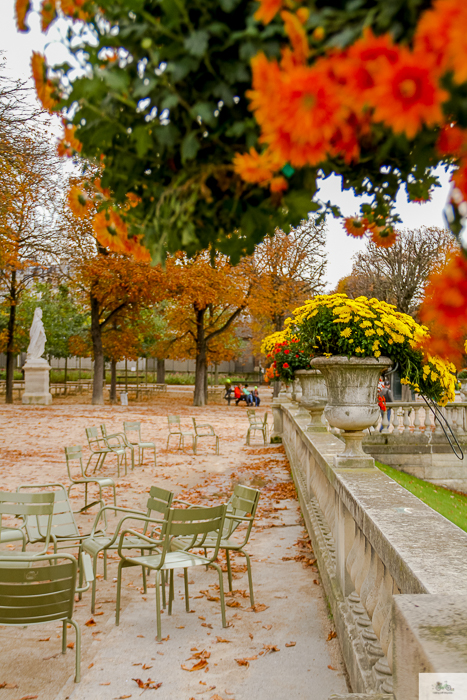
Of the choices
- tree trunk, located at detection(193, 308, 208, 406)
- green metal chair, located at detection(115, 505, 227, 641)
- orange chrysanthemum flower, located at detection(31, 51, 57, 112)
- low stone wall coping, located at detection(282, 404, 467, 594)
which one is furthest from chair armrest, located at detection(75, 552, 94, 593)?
Answer: tree trunk, located at detection(193, 308, 208, 406)

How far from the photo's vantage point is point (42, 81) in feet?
4.12

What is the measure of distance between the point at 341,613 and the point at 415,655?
218 cm

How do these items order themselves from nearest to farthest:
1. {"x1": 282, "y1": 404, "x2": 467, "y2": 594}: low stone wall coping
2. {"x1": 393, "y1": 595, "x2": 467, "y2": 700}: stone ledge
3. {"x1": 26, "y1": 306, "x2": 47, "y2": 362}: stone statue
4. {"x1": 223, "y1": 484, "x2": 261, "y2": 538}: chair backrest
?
{"x1": 393, "y1": 595, "x2": 467, "y2": 700}: stone ledge, {"x1": 282, "y1": 404, "x2": 467, "y2": 594}: low stone wall coping, {"x1": 223, "y1": 484, "x2": 261, "y2": 538}: chair backrest, {"x1": 26, "y1": 306, "x2": 47, "y2": 362}: stone statue

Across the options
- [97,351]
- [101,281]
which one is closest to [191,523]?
[101,281]

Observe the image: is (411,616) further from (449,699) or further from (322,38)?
(322,38)

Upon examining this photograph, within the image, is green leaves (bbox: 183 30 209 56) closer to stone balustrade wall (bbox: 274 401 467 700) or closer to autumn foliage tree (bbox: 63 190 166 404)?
stone balustrade wall (bbox: 274 401 467 700)

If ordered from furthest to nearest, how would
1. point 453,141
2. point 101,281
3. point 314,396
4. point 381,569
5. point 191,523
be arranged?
point 101,281 < point 314,396 < point 191,523 < point 381,569 < point 453,141

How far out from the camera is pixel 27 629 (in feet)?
14.4

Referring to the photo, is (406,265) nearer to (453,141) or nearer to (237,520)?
(237,520)

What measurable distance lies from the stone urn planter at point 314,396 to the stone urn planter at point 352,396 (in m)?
3.02

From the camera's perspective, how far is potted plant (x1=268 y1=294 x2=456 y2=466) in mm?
4652

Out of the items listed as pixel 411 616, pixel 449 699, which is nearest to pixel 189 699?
pixel 411 616

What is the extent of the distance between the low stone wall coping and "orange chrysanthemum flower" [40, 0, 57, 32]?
6.60 feet

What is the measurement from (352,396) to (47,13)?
13.0ft
